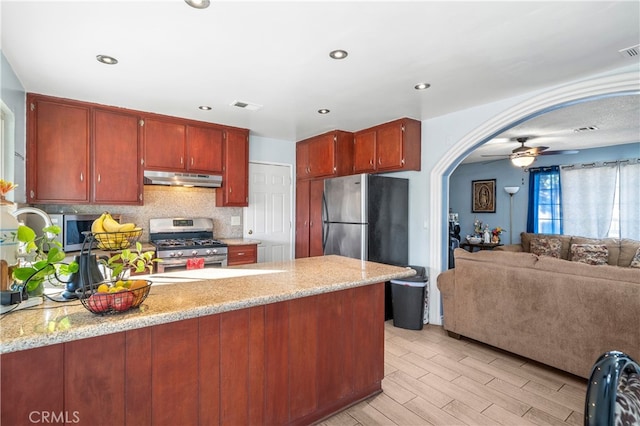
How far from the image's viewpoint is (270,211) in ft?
16.3

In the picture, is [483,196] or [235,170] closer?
[235,170]

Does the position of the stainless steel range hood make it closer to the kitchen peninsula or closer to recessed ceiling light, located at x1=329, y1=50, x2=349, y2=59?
the kitchen peninsula

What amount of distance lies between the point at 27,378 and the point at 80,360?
0.15 m

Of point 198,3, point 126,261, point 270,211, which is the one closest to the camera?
point 126,261

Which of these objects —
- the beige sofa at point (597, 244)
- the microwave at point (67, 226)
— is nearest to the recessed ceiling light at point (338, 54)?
the microwave at point (67, 226)

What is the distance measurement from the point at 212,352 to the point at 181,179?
2.77 m

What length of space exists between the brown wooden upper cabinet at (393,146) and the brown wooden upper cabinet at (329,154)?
0.30m

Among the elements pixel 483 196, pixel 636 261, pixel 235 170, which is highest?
pixel 235 170

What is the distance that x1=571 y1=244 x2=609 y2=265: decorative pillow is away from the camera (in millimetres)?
4402

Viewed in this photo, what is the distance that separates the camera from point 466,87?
2.77 metres

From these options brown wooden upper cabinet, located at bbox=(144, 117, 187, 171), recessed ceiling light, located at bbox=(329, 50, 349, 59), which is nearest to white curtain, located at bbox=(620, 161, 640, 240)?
recessed ceiling light, located at bbox=(329, 50, 349, 59)

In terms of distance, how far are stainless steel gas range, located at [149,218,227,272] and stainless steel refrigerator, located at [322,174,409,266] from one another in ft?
4.96

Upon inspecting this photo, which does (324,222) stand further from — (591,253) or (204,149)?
(591,253)
